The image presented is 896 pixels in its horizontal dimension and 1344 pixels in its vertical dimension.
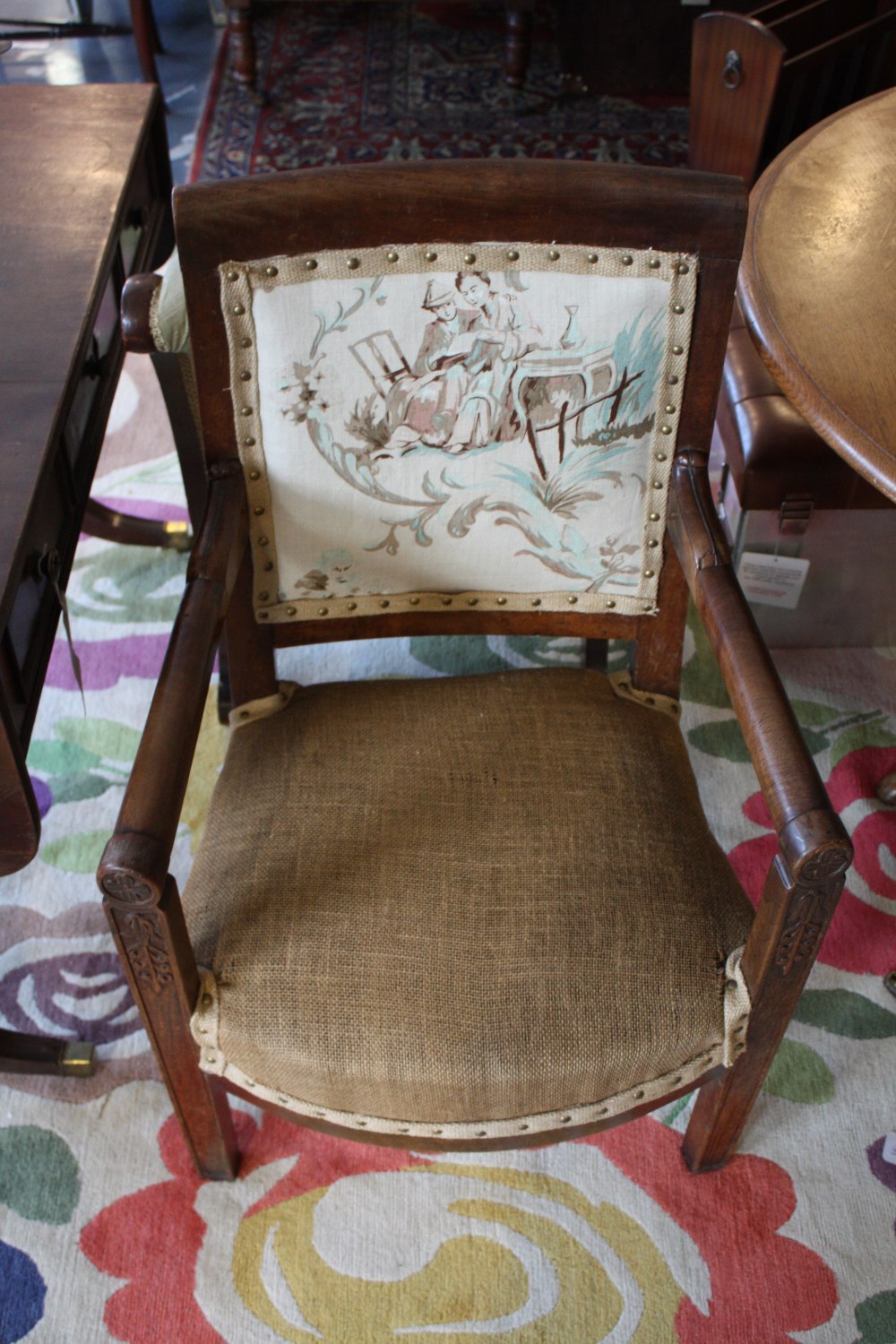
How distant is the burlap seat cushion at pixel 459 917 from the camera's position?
80 cm

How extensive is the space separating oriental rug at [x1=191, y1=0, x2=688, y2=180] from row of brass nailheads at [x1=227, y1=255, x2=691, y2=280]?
5.58 feet

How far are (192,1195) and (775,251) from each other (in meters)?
1.04

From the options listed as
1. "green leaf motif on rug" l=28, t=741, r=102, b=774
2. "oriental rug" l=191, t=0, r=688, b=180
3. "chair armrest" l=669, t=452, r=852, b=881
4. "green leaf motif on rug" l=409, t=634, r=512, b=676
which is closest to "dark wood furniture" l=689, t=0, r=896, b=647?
"chair armrest" l=669, t=452, r=852, b=881

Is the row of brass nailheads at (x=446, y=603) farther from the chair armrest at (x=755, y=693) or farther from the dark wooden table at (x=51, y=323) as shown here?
the dark wooden table at (x=51, y=323)

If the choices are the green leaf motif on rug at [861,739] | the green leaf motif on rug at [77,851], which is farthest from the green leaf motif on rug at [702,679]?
the green leaf motif on rug at [77,851]

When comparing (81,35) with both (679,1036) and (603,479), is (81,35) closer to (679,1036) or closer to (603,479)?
(603,479)

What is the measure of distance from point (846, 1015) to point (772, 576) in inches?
21.0

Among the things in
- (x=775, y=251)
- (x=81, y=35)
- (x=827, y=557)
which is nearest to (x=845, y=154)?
(x=775, y=251)

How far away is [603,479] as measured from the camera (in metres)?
0.91

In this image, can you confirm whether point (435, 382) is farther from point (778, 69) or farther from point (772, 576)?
point (778, 69)

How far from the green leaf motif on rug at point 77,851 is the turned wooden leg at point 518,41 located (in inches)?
84.2

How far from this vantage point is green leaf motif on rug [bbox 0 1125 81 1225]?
41.1 inches

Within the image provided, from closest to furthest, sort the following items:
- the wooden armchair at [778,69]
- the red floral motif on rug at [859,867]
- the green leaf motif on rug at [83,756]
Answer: the red floral motif on rug at [859,867]
the green leaf motif on rug at [83,756]
the wooden armchair at [778,69]

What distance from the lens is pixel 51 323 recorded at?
0.98m
